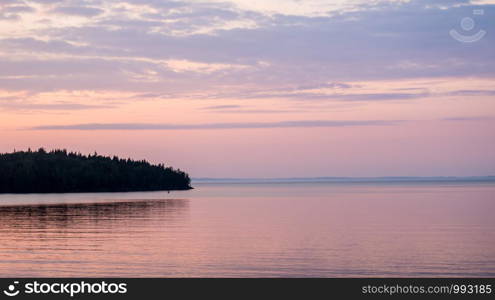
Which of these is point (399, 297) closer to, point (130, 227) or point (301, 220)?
point (130, 227)

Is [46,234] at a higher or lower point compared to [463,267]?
higher

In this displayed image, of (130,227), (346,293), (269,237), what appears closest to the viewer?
(346,293)

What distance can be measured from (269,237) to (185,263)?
59.1 feet

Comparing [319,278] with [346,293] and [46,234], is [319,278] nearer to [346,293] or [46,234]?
[346,293]

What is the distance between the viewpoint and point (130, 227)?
70.2 meters

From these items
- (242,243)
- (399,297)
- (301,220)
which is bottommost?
(399,297)

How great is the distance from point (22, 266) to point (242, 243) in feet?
61.6

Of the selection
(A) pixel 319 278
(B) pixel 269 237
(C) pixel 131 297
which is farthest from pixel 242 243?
(C) pixel 131 297

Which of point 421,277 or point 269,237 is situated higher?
point 269,237

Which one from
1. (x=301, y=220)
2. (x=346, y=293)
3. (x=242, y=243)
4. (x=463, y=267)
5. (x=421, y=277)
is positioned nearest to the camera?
(x=346, y=293)

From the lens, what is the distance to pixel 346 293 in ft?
92.7

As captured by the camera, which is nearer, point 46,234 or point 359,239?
point 359,239

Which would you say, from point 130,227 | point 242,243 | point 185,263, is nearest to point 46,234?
point 130,227

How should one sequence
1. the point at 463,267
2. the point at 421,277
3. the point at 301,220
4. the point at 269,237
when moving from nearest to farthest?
the point at 421,277, the point at 463,267, the point at 269,237, the point at 301,220
